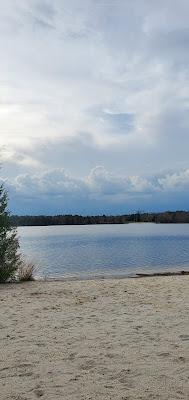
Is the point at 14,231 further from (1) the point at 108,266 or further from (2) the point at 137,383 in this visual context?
(1) the point at 108,266

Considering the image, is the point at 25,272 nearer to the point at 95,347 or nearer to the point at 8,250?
the point at 8,250

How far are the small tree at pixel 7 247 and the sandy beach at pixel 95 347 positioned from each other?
3442 millimetres

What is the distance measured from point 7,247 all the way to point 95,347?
9.50 metres

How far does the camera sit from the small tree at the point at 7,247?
16109mm

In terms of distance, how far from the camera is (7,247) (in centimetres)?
1627

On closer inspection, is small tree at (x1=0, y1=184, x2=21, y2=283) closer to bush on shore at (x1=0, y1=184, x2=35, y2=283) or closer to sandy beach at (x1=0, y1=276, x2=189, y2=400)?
bush on shore at (x1=0, y1=184, x2=35, y2=283)

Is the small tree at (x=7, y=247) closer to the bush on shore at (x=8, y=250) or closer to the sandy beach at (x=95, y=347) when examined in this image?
the bush on shore at (x=8, y=250)

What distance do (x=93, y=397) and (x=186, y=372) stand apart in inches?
52.3

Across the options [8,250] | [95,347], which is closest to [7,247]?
[8,250]

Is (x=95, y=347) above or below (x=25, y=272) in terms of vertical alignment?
below

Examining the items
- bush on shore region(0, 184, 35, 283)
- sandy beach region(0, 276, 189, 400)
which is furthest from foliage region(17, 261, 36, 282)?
sandy beach region(0, 276, 189, 400)

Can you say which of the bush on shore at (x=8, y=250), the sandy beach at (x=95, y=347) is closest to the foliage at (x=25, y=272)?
the bush on shore at (x=8, y=250)

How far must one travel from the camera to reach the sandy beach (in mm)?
5488

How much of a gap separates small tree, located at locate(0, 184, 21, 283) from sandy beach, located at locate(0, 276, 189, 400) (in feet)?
11.3
